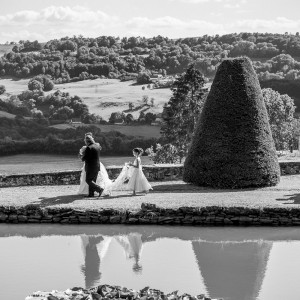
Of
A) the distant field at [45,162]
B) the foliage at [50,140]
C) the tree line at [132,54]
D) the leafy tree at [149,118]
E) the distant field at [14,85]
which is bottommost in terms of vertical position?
the distant field at [45,162]

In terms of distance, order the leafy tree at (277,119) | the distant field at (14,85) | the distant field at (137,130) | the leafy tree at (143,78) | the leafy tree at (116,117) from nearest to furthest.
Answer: the leafy tree at (277,119) < the distant field at (137,130) < the leafy tree at (116,117) < the distant field at (14,85) < the leafy tree at (143,78)

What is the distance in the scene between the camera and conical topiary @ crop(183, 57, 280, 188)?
23.3 metres

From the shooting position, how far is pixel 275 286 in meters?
12.7

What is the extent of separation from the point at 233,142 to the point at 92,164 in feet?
15.5

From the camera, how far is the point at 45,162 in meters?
57.0

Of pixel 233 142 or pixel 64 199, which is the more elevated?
pixel 233 142

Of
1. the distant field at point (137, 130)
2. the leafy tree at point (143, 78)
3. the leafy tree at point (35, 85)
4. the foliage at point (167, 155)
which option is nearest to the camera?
the foliage at point (167, 155)

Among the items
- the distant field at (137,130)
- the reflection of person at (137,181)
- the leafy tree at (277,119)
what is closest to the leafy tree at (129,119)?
the distant field at (137,130)

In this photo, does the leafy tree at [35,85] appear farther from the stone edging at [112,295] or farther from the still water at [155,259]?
the stone edging at [112,295]

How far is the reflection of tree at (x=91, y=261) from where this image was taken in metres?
13.4

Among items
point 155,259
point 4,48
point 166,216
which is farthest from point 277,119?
point 4,48

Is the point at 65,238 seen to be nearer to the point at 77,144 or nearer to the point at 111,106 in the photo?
the point at 77,144

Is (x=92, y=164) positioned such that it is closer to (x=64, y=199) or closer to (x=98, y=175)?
(x=98, y=175)

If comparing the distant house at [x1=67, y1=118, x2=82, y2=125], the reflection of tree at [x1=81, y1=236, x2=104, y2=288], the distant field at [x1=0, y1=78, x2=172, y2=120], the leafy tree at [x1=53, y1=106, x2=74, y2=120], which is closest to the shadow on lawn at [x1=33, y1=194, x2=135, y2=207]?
the reflection of tree at [x1=81, y1=236, x2=104, y2=288]
